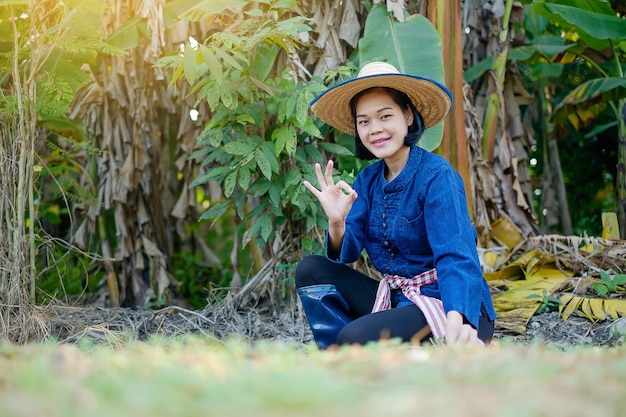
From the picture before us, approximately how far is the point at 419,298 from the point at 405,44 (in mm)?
1814

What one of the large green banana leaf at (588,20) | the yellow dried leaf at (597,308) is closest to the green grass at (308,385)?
the yellow dried leaf at (597,308)

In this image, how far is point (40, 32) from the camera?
3.44 m

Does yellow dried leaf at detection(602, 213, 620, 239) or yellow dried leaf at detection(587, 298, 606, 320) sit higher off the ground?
yellow dried leaf at detection(602, 213, 620, 239)

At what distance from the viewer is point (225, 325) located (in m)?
3.80

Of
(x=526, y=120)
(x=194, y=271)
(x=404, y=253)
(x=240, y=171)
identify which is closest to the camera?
(x=404, y=253)

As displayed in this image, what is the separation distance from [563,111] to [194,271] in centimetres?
329

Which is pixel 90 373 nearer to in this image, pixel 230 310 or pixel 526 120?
pixel 230 310

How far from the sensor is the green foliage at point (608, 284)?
A: 3510 millimetres

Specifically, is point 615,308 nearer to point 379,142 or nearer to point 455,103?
point 455,103

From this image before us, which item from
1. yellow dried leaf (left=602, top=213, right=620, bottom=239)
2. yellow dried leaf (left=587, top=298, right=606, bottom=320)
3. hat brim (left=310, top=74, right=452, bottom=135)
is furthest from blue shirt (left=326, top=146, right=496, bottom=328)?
yellow dried leaf (left=602, top=213, right=620, bottom=239)

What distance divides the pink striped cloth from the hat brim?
0.66 m

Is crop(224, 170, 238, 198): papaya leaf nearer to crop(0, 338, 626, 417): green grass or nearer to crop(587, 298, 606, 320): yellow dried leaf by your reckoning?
crop(587, 298, 606, 320): yellow dried leaf

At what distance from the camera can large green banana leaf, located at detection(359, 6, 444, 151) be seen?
379 centimetres

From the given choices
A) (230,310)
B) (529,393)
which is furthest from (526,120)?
(529,393)
